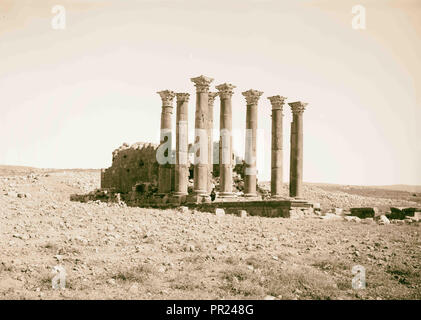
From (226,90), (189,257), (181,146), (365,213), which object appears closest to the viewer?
(189,257)

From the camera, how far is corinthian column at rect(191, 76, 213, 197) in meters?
29.2

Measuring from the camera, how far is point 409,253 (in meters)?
16.1

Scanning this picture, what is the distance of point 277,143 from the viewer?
3123 centimetres

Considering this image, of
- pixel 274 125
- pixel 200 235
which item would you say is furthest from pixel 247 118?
pixel 200 235

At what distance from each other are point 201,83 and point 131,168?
11005mm

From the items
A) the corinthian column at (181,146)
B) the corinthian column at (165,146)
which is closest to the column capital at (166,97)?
the corinthian column at (165,146)

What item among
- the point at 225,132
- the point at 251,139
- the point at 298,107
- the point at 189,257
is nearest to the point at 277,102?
the point at 298,107

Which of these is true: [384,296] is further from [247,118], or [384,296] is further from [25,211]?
[247,118]

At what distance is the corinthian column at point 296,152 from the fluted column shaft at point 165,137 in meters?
7.05

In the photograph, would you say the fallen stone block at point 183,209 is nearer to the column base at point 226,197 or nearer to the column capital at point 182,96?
the column base at point 226,197

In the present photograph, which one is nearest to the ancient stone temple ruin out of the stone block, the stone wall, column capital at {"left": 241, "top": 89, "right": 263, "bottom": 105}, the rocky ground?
column capital at {"left": 241, "top": 89, "right": 263, "bottom": 105}

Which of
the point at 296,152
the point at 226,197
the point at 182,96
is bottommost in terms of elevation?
the point at 226,197

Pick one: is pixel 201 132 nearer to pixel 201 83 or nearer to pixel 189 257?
pixel 201 83

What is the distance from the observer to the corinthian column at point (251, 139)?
31.2 metres
